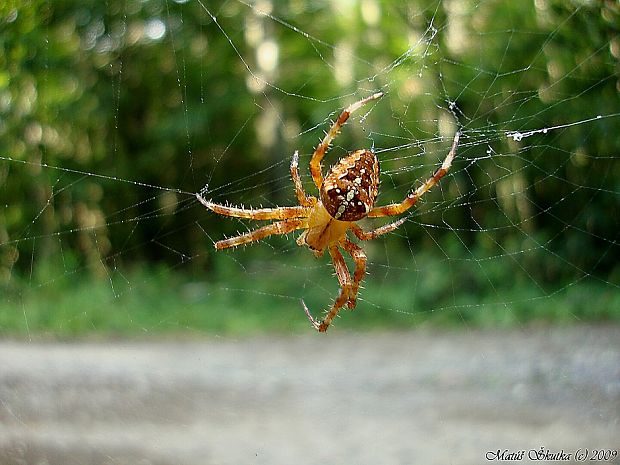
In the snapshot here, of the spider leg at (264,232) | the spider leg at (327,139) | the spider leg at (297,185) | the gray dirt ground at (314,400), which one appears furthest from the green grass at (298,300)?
the spider leg at (327,139)

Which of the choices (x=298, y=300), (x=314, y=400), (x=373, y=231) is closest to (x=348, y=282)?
(x=373, y=231)

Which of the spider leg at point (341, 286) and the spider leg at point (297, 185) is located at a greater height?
the spider leg at point (297, 185)

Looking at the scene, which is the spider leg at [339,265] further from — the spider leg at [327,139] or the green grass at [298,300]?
A: the green grass at [298,300]

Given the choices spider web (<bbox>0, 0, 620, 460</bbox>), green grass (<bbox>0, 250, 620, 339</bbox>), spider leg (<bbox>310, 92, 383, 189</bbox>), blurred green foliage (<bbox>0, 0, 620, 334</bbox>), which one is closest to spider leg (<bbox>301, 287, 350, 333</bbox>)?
spider leg (<bbox>310, 92, 383, 189</bbox>)

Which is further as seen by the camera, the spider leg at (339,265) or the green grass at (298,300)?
the green grass at (298,300)

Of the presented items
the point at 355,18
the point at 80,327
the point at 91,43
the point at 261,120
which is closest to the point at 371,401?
the point at 80,327

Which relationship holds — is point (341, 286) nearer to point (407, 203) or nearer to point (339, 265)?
point (339, 265)
